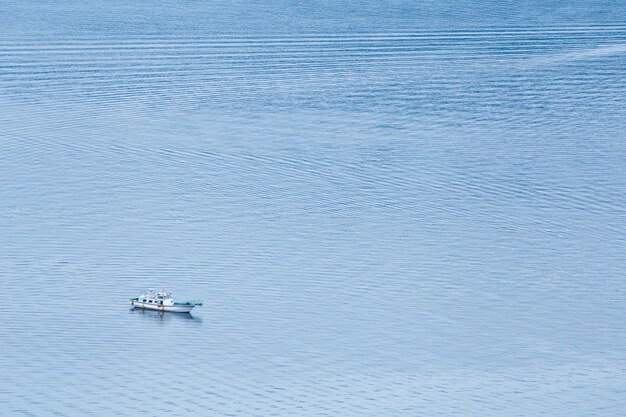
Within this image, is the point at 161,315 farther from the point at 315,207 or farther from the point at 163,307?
the point at 315,207

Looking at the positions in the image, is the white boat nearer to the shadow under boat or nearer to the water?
the shadow under boat

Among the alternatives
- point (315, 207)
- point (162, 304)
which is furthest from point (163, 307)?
point (315, 207)

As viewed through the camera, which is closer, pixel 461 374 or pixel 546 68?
pixel 461 374

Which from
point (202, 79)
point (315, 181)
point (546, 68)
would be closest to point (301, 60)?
point (202, 79)

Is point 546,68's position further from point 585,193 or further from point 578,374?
point 578,374

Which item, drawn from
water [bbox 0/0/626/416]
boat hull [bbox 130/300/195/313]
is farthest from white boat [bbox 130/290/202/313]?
water [bbox 0/0/626/416]

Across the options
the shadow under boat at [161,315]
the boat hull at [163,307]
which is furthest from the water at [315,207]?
the boat hull at [163,307]
